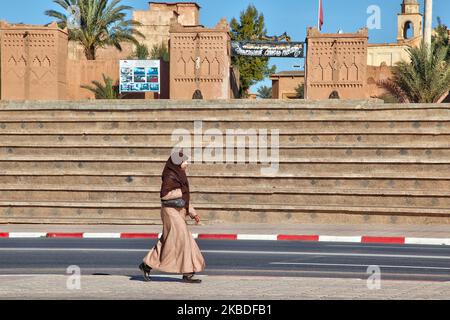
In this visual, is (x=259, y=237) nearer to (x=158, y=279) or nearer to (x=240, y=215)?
(x=240, y=215)

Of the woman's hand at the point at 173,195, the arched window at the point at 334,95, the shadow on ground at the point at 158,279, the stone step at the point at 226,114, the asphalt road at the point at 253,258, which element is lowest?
the asphalt road at the point at 253,258

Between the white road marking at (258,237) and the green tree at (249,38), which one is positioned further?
the green tree at (249,38)

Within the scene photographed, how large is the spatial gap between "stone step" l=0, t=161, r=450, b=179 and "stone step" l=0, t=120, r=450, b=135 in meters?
1.63

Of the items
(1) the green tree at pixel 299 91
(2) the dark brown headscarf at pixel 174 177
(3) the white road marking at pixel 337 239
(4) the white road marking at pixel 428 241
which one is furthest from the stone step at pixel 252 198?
(1) the green tree at pixel 299 91

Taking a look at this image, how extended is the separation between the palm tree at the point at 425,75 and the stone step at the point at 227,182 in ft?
46.9

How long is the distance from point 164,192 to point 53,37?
26.1 m

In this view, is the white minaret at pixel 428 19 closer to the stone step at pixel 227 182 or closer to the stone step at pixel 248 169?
the stone step at pixel 248 169

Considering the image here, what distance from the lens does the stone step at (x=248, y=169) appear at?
2997cm

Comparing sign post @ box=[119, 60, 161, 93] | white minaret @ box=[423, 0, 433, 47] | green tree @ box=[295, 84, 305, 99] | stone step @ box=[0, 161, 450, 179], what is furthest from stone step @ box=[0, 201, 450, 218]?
green tree @ box=[295, 84, 305, 99]

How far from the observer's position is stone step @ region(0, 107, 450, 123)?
32.7m

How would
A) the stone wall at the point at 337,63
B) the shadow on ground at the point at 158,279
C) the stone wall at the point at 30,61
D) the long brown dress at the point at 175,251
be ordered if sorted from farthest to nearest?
the stone wall at the point at 30,61 → the stone wall at the point at 337,63 → the shadow on ground at the point at 158,279 → the long brown dress at the point at 175,251

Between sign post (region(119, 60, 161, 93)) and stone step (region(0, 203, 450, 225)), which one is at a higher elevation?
sign post (region(119, 60, 161, 93))

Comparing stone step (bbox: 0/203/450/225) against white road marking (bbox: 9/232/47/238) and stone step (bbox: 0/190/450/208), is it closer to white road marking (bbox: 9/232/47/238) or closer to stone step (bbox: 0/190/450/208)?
stone step (bbox: 0/190/450/208)
